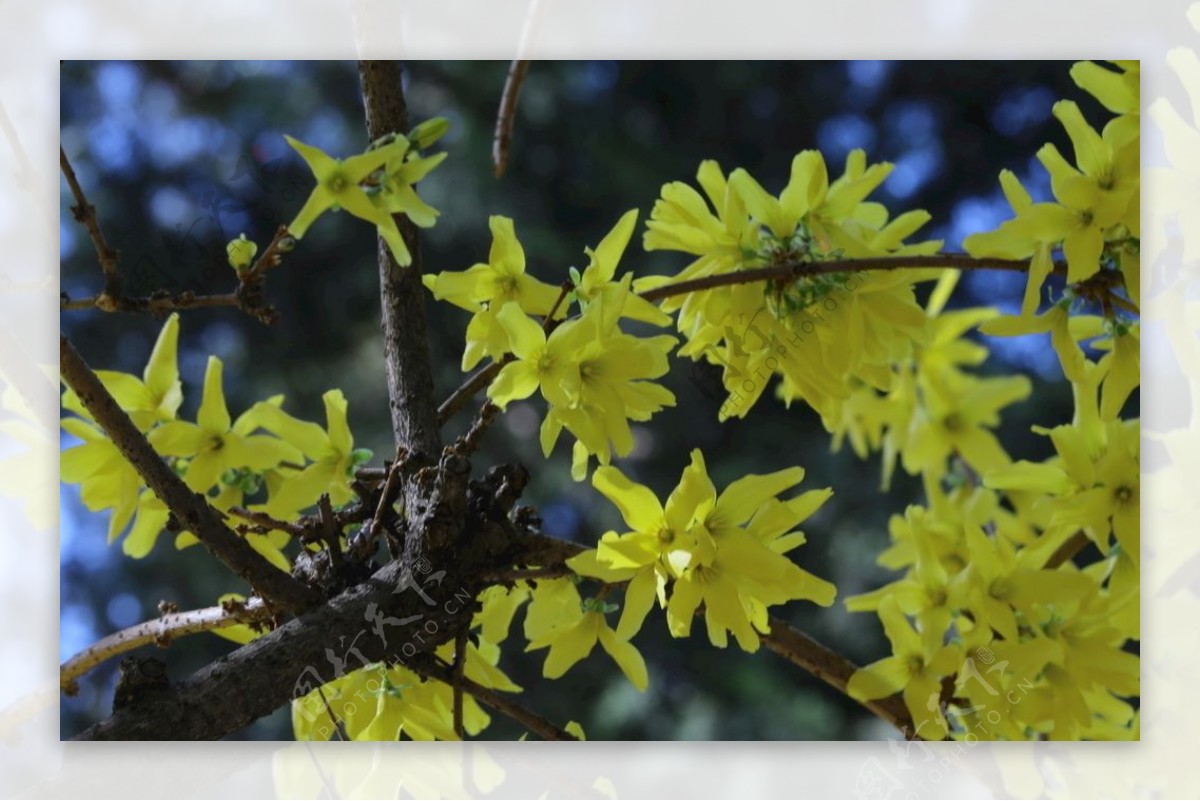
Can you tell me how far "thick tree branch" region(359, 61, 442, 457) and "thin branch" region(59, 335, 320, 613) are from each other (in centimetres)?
16

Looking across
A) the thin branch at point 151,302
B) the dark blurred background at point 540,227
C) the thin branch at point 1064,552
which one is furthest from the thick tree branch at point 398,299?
the thin branch at point 1064,552

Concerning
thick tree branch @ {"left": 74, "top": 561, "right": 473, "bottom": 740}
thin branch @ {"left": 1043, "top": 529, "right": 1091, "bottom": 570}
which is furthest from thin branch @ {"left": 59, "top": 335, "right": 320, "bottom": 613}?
thin branch @ {"left": 1043, "top": 529, "right": 1091, "bottom": 570}

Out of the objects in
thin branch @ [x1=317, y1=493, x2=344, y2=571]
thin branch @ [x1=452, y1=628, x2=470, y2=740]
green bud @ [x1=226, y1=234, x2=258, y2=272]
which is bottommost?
thin branch @ [x1=452, y1=628, x2=470, y2=740]

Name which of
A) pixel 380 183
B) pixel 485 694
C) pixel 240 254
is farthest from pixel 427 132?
pixel 485 694

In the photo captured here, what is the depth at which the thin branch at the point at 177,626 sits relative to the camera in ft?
2.47

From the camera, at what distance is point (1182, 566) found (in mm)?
1018

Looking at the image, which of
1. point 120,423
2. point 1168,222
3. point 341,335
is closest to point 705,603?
point 120,423

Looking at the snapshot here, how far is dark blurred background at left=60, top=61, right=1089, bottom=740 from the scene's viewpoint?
114 centimetres

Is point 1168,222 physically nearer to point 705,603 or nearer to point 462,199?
point 705,603

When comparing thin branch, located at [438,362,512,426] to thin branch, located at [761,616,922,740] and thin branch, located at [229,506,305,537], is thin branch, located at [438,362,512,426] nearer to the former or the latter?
thin branch, located at [229,506,305,537]

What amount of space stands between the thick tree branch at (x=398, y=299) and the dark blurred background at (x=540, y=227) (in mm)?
214

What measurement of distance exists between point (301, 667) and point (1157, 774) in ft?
2.54

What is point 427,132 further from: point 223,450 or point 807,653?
point 807,653

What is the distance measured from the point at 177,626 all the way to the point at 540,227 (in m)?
0.75
